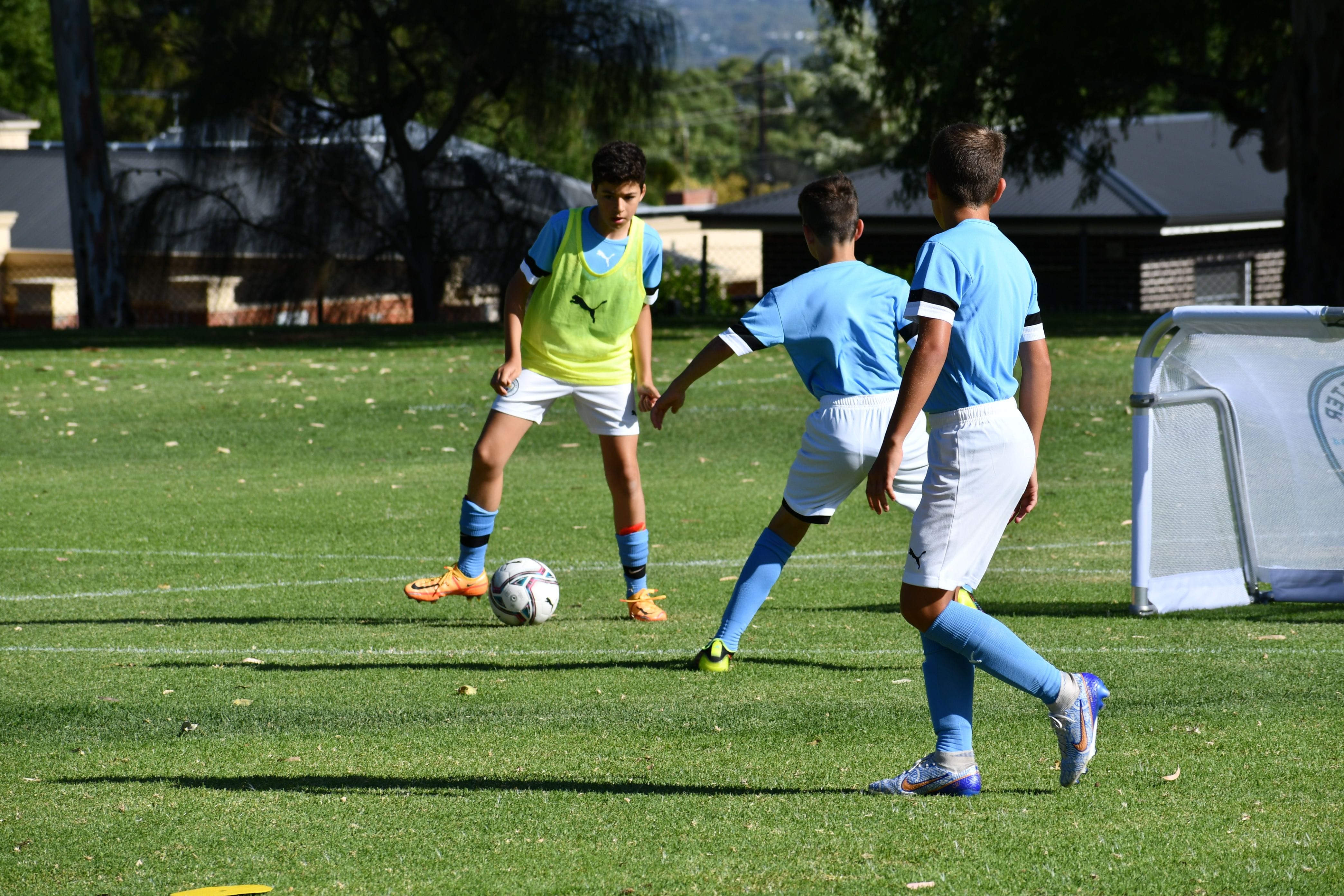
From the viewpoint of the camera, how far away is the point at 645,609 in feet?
23.6

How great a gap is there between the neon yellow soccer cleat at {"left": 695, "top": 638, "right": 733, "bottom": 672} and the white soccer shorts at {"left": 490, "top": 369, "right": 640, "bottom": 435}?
1.44 meters

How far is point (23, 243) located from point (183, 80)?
944 inches

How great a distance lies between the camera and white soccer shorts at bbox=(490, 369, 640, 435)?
7164mm

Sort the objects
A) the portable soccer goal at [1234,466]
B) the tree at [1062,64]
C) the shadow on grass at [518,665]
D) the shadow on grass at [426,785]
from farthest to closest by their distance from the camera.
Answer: the tree at [1062,64] < the portable soccer goal at [1234,466] < the shadow on grass at [518,665] < the shadow on grass at [426,785]

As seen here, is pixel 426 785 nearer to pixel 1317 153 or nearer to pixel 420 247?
pixel 1317 153

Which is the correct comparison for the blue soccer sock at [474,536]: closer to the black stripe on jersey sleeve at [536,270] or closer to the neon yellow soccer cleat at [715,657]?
the black stripe on jersey sleeve at [536,270]

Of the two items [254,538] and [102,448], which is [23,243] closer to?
[102,448]

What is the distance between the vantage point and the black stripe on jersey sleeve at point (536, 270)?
709cm

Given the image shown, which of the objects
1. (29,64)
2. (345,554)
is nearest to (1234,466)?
(345,554)

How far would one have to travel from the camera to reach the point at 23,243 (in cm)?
4728

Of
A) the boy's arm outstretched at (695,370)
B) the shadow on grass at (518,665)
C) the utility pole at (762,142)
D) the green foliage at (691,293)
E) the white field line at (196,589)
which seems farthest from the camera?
the utility pole at (762,142)

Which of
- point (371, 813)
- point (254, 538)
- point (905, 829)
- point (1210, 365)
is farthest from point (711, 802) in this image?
point (254, 538)

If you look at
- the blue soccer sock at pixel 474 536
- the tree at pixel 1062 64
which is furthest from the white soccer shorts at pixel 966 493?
the tree at pixel 1062 64

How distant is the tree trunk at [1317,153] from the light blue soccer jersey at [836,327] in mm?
15687
